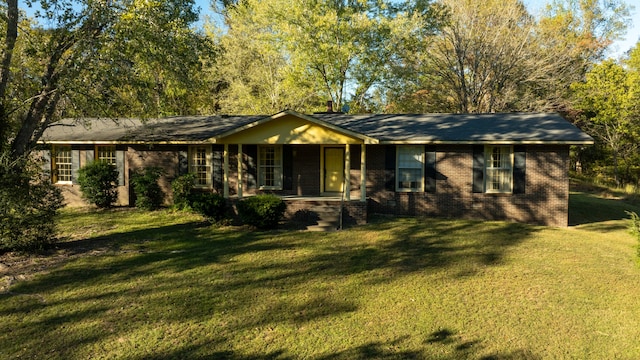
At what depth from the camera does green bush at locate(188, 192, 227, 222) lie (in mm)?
12484

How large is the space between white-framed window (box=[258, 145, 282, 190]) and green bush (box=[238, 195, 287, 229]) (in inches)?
123

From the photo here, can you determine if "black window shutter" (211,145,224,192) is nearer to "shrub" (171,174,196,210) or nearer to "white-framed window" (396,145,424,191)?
"shrub" (171,174,196,210)

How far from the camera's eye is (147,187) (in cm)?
1487

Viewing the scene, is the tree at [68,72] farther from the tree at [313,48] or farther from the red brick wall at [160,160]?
the tree at [313,48]

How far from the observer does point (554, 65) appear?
78.2 feet

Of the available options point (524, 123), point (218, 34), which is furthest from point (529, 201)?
point (218, 34)

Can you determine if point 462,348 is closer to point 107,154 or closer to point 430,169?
point 430,169

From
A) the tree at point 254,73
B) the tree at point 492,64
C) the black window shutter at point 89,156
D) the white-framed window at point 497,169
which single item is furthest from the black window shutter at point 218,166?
the tree at point 492,64

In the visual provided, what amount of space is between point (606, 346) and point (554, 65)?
23.2m

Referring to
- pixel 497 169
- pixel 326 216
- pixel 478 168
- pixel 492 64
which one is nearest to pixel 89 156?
pixel 326 216

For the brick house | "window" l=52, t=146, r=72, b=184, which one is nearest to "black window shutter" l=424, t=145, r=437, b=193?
the brick house

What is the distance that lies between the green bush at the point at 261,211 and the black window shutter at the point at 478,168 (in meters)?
6.65

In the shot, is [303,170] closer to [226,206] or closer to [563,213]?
[226,206]

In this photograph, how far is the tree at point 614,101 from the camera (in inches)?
1000
